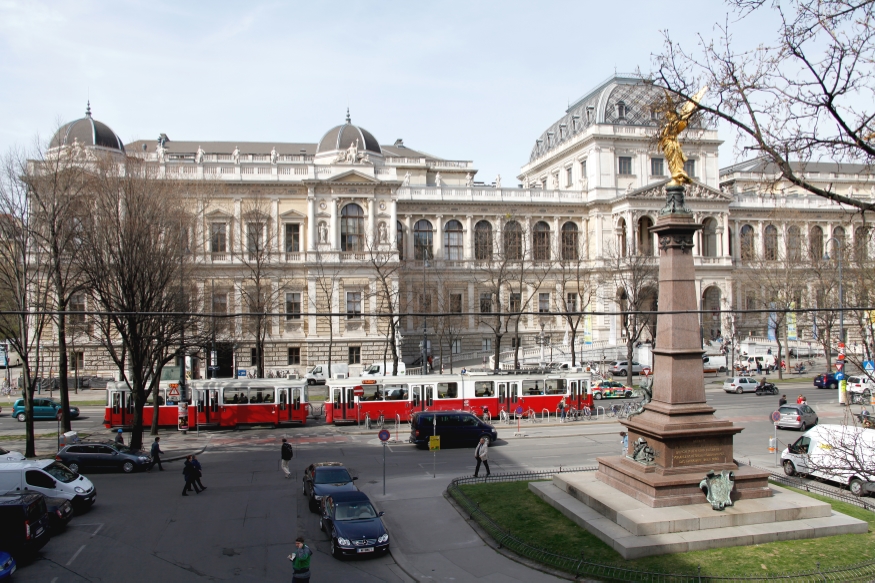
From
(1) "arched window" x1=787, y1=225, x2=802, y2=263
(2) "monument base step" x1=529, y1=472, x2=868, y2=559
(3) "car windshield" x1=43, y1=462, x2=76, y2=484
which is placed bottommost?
(2) "monument base step" x1=529, y1=472, x2=868, y2=559

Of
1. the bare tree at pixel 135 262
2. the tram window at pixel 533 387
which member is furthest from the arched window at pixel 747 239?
the bare tree at pixel 135 262

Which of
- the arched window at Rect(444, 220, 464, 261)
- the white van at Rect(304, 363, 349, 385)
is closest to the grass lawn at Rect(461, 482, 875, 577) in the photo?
the white van at Rect(304, 363, 349, 385)

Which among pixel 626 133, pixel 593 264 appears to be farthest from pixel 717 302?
pixel 626 133

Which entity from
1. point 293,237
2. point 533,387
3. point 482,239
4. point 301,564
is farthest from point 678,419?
point 482,239

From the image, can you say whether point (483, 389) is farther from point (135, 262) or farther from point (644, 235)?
point (644, 235)

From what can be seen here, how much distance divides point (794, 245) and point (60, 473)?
66.6 metres

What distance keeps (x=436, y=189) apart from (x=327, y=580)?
55.4 m

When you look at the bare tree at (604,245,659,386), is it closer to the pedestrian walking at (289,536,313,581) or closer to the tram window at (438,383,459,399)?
the tram window at (438,383,459,399)

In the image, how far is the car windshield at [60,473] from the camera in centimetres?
1863

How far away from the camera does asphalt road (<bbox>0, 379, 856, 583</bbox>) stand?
1443 centimetres

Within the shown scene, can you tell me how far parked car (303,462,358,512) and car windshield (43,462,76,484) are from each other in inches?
269

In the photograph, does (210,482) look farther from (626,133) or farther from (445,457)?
(626,133)

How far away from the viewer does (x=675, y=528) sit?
14.6 metres

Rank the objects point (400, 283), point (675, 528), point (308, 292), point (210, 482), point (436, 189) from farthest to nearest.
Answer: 1. point (436, 189)
2. point (400, 283)
3. point (308, 292)
4. point (210, 482)
5. point (675, 528)
